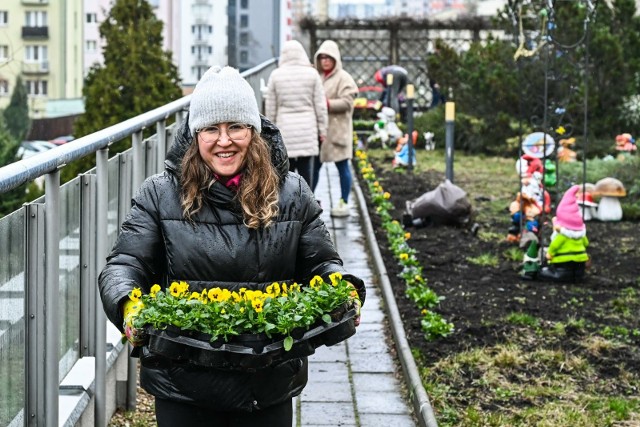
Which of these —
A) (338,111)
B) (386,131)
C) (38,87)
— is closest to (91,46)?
(38,87)

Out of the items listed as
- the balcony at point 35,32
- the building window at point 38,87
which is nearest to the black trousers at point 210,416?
the balcony at point 35,32

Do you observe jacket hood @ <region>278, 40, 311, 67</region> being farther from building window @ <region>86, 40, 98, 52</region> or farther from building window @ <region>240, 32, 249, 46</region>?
building window @ <region>86, 40, 98, 52</region>

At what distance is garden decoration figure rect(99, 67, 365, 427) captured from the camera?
352 centimetres

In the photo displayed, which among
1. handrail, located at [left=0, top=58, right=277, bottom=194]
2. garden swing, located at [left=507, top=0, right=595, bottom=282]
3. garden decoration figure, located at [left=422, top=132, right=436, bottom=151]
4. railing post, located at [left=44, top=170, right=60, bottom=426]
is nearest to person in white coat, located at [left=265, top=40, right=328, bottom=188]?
garden swing, located at [left=507, top=0, right=595, bottom=282]

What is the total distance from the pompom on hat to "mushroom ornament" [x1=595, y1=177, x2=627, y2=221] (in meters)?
3.40

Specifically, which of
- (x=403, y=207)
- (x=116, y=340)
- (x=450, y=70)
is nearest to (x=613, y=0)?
(x=450, y=70)

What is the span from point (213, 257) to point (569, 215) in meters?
5.85

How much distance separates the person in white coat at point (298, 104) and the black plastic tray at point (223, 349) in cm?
788

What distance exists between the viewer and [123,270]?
11.6 feet

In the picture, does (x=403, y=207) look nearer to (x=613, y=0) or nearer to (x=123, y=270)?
(x=613, y=0)

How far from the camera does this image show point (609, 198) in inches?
499

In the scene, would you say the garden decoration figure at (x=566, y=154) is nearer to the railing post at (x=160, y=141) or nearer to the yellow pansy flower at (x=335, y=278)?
the railing post at (x=160, y=141)

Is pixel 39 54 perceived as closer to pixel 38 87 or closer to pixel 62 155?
pixel 38 87

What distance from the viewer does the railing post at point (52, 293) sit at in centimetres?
436
